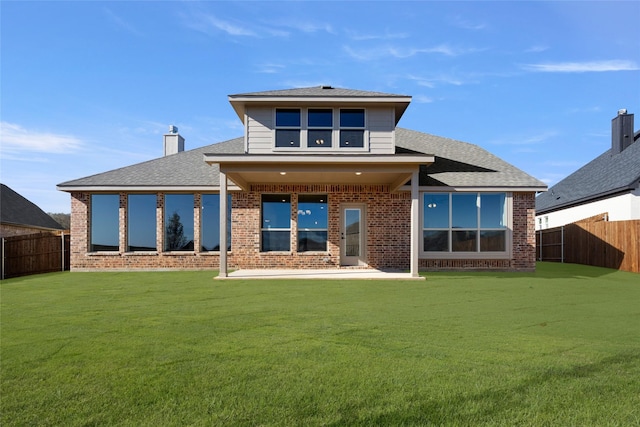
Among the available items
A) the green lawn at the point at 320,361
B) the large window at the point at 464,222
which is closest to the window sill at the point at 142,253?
the green lawn at the point at 320,361

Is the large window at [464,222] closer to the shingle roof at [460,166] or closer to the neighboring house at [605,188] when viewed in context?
the shingle roof at [460,166]

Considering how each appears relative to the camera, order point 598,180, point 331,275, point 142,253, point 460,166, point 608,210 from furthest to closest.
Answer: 1. point 598,180
2. point 608,210
3. point 460,166
4. point 142,253
5. point 331,275

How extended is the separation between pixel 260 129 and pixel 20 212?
19054mm

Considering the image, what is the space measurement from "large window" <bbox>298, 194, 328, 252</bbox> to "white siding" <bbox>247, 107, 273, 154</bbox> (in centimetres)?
228

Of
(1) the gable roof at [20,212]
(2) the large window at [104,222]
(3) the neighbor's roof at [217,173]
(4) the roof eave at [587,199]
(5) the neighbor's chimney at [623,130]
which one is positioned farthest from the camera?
(1) the gable roof at [20,212]

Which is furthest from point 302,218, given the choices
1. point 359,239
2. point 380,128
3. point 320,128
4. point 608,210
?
point 608,210

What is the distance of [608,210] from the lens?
18766 mm

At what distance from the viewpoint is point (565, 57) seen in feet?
42.9

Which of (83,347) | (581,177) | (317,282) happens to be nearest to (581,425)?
(83,347)

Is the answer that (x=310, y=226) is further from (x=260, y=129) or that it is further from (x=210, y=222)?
(x=260, y=129)

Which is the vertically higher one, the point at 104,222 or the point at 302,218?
the point at 302,218

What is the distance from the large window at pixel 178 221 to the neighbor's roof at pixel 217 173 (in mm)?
507

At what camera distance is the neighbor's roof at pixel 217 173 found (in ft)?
46.2

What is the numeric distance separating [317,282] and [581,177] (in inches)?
822
